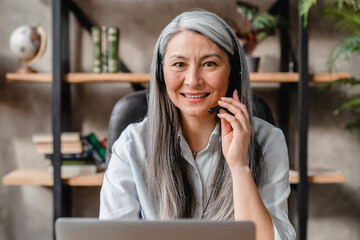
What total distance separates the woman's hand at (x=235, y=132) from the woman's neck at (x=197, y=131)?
0.11 metres

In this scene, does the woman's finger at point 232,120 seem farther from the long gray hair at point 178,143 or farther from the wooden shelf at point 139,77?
the wooden shelf at point 139,77

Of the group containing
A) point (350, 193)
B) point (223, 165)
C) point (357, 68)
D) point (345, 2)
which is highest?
point (345, 2)

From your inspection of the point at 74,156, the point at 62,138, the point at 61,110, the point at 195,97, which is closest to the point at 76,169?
the point at 74,156

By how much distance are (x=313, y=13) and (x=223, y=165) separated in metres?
1.37

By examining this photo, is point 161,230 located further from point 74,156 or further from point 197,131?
point 74,156

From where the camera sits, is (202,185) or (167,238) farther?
(202,185)

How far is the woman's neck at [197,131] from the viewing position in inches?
50.9

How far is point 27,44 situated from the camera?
195 cm

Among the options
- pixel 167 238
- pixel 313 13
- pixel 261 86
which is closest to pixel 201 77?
pixel 167 238

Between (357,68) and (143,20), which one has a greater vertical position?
(143,20)

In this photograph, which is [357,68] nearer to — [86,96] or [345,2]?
[345,2]

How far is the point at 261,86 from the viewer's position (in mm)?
2232

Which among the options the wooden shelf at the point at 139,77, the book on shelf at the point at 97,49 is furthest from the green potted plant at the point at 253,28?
the book on shelf at the point at 97,49

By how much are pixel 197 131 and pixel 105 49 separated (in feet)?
2.88
